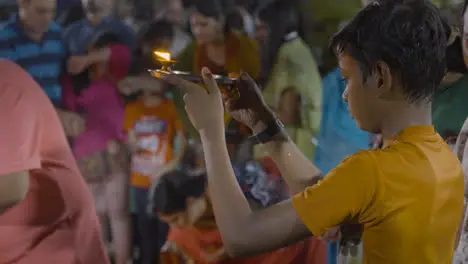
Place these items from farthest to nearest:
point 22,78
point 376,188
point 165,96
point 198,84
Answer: point 165,96 < point 22,78 < point 198,84 < point 376,188

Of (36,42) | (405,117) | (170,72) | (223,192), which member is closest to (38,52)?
(36,42)

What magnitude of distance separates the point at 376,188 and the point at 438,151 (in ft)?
0.39

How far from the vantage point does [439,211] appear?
2.41ft

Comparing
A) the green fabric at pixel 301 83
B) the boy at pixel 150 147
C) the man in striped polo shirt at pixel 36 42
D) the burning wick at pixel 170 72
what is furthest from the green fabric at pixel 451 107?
the man in striped polo shirt at pixel 36 42

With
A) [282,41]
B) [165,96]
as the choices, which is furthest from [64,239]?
[282,41]

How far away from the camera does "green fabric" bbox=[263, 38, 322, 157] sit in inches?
53.6

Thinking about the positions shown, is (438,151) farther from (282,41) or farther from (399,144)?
(282,41)

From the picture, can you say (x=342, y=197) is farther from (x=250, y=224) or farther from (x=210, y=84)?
(x=210, y=84)

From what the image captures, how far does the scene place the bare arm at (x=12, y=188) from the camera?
36.3 inches

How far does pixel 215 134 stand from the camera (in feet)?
2.62

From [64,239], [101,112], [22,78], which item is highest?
[22,78]

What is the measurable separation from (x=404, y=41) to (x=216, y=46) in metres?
0.76

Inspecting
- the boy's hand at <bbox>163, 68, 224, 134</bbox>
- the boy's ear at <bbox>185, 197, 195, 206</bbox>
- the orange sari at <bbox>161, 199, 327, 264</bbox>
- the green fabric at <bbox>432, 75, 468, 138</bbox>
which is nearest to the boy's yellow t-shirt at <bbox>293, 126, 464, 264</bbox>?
the boy's hand at <bbox>163, 68, 224, 134</bbox>

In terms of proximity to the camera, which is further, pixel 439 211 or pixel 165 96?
pixel 165 96
